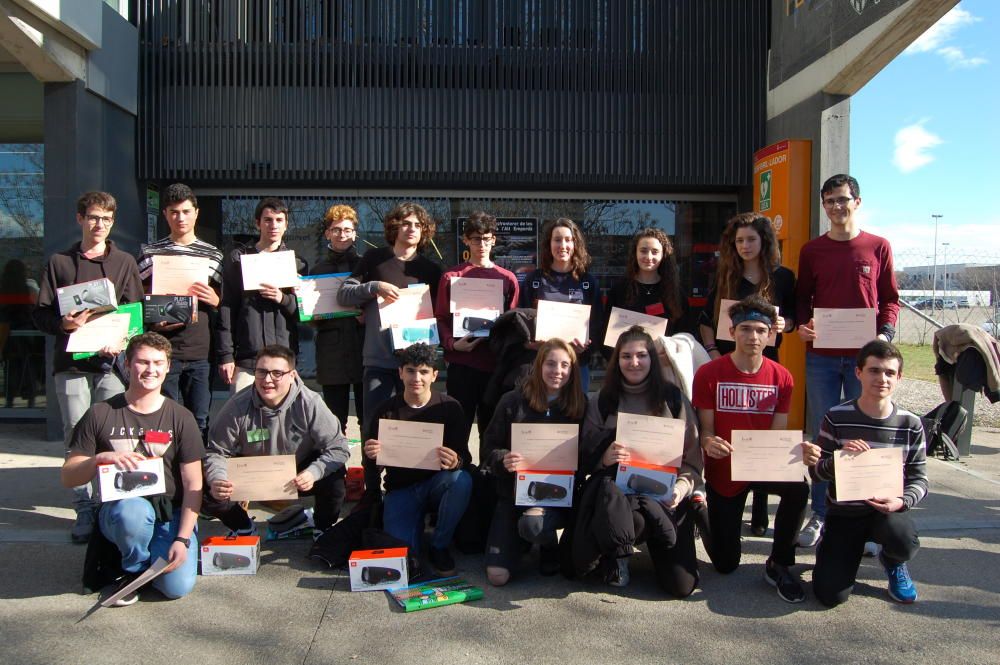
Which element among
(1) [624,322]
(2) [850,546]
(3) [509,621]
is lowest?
(3) [509,621]

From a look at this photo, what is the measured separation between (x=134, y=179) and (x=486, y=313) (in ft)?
17.0

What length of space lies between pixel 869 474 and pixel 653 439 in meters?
1.01

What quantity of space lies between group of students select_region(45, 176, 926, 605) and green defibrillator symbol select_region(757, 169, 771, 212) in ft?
11.3

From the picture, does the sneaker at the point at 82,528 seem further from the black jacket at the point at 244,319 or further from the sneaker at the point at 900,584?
the sneaker at the point at 900,584

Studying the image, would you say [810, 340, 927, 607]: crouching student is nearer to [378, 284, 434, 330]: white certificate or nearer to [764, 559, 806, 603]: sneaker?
[764, 559, 806, 603]: sneaker

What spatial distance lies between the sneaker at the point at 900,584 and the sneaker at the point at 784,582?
416 millimetres

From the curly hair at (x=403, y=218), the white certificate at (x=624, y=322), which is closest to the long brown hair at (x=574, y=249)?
the white certificate at (x=624, y=322)

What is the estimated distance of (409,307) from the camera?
475cm

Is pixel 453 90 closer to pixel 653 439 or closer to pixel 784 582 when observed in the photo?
pixel 653 439

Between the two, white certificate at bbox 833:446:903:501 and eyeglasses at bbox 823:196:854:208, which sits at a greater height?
eyeglasses at bbox 823:196:854:208

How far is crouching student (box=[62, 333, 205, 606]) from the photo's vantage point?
3.54 meters

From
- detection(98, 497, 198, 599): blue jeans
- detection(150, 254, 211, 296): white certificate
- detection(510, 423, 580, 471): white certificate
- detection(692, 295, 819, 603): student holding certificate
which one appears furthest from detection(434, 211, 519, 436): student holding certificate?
detection(98, 497, 198, 599): blue jeans

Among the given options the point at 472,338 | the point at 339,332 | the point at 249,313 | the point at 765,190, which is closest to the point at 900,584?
the point at 472,338

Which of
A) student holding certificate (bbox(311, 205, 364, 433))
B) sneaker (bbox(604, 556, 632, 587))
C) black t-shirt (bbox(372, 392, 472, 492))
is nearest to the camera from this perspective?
sneaker (bbox(604, 556, 632, 587))
